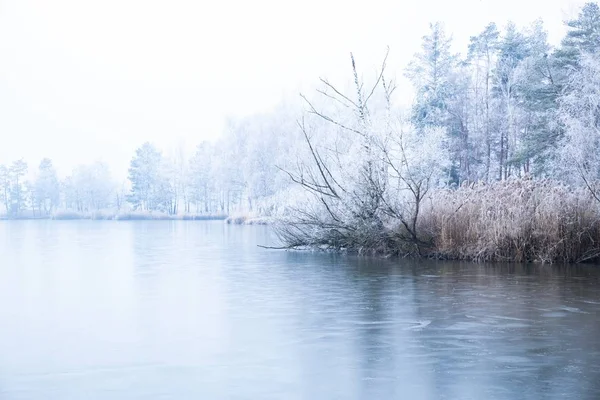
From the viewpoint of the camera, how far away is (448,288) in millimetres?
12734

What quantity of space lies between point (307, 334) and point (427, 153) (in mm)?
12339

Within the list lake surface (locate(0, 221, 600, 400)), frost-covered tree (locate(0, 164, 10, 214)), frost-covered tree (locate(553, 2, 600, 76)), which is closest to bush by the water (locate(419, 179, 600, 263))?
lake surface (locate(0, 221, 600, 400))

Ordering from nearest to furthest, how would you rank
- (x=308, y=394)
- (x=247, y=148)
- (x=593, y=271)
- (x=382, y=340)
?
(x=308, y=394), (x=382, y=340), (x=593, y=271), (x=247, y=148)

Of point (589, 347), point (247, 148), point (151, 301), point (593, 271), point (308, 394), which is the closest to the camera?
point (308, 394)

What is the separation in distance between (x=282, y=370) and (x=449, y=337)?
241cm

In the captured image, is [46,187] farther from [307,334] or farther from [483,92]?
[307,334]

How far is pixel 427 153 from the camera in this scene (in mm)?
20141

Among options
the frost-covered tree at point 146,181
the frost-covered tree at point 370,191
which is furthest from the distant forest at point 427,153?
the frost-covered tree at point 146,181

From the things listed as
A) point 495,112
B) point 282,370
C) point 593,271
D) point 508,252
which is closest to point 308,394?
point 282,370


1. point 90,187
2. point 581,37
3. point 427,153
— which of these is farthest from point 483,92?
point 90,187

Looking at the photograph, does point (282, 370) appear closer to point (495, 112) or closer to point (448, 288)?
point (448, 288)

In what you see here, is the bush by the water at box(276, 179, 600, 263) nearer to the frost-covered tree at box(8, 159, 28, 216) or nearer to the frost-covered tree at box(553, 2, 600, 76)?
the frost-covered tree at box(553, 2, 600, 76)

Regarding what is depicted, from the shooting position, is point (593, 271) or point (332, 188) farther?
point (332, 188)

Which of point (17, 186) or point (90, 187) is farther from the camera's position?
point (17, 186)
